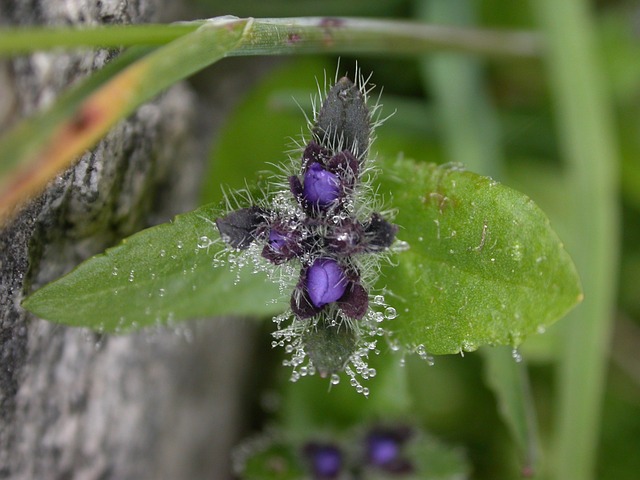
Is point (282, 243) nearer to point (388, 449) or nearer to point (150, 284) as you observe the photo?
point (150, 284)

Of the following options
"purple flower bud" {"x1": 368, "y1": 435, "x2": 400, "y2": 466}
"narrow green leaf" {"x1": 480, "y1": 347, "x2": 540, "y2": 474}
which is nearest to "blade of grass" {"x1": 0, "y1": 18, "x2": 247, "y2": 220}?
"narrow green leaf" {"x1": 480, "y1": 347, "x2": 540, "y2": 474}

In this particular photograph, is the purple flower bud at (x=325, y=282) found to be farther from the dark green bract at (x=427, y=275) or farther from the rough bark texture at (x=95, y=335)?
the rough bark texture at (x=95, y=335)

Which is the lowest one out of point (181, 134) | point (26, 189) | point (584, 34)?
point (26, 189)

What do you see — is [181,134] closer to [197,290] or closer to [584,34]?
[197,290]

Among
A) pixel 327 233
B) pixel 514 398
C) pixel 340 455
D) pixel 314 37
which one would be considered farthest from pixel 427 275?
pixel 340 455

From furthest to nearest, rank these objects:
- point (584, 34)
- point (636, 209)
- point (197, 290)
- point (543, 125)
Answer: point (636, 209) < point (543, 125) < point (584, 34) < point (197, 290)

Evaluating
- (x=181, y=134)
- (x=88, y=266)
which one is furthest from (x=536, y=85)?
(x=88, y=266)

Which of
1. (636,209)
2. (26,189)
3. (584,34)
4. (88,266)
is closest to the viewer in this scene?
(26,189)
